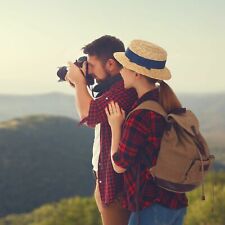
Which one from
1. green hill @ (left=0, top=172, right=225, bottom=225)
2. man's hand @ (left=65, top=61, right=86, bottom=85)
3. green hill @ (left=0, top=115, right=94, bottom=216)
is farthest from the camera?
green hill @ (left=0, top=115, right=94, bottom=216)

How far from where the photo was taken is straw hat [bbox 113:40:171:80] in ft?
9.84

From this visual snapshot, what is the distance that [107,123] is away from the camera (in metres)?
3.21

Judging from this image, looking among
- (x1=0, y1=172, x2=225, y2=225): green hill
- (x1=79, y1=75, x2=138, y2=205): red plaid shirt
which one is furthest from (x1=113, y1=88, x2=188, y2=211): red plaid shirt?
(x1=0, y1=172, x2=225, y2=225): green hill

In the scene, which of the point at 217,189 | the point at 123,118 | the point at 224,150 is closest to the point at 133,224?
the point at 123,118

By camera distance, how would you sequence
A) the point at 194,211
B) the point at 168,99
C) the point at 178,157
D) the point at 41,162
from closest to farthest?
the point at 178,157 → the point at 168,99 → the point at 194,211 → the point at 41,162

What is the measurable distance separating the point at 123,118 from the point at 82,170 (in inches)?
4086

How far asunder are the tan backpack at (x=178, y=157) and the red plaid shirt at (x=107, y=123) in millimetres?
234

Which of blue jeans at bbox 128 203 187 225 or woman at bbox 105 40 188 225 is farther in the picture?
blue jeans at bbox 128 203 187 225

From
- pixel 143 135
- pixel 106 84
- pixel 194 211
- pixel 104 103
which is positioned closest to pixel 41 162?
pixel 194 211

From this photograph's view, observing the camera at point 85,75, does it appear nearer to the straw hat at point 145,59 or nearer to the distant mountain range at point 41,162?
the straw hat at point 145,59

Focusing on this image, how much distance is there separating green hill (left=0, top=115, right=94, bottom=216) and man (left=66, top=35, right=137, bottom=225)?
87.7 meters

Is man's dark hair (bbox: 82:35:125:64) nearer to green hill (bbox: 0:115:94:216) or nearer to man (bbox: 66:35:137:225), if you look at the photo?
man (bbox: 66:35:137:225)

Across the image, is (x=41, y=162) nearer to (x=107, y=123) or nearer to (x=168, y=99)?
(x=107, y=123)

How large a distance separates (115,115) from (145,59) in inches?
15.3
